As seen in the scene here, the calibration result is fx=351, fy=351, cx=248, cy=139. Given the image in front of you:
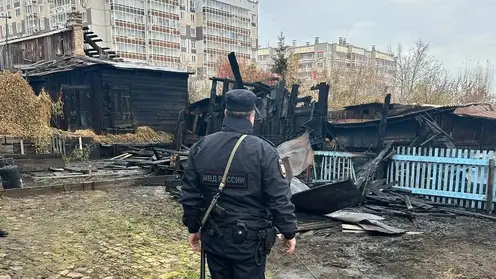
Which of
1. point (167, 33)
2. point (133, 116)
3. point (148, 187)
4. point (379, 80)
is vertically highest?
point (167, 33)

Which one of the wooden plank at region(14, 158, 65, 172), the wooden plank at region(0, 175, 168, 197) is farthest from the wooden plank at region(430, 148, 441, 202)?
the wooden plank at region(14, 158, 65, 172)

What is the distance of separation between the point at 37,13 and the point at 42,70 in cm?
4100

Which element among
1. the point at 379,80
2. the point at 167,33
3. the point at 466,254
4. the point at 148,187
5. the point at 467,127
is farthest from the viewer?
the point at 167,33

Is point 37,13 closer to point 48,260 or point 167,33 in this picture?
Answer: point 167,33

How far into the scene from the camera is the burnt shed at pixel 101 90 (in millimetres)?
18547

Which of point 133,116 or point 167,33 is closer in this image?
point 133,116

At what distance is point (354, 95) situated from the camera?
2548cm

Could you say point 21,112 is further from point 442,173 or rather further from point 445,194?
point 445,194

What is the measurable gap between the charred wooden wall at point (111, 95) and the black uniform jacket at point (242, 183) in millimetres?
17431

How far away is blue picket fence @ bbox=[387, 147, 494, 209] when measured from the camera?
7.77 metres

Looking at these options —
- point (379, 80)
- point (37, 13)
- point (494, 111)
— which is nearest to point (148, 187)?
point (494, 111)

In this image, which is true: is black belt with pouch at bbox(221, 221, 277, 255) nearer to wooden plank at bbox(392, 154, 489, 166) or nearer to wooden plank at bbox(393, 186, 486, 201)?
wooden plank at bbox(392, 154, 489, 166)

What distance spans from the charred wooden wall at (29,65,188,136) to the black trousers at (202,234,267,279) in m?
17.5

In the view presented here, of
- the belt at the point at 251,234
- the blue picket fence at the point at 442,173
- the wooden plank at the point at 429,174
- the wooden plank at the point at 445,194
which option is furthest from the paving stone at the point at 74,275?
the wooden plank at the point at 429,174
